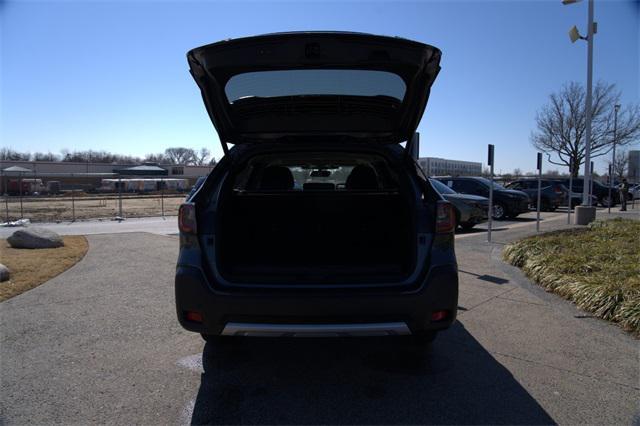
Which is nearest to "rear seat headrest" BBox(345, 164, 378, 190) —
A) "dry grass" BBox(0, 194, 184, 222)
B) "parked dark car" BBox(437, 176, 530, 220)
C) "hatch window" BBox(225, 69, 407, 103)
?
"hatch window" BBox(225, 69, 407, 103)

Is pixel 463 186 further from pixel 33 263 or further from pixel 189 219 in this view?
pixel 189 219

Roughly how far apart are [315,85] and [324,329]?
74.5 inches

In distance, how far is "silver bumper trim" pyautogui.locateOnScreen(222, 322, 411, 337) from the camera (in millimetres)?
2883

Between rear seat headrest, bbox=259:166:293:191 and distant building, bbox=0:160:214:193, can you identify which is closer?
rear seat headrest, bbox=259:166:293:191

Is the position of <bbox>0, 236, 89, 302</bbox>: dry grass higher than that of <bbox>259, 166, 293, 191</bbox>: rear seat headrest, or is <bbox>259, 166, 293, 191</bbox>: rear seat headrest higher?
<bbox>259, 166, 293, 191</bbox>: rear seat headrest

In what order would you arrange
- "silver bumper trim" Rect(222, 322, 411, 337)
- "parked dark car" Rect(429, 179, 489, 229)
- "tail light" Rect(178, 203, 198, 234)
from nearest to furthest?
"silver bumper trim" Rect(222, 322, 411, 337)
"tail light" Rect(178, 203, 198, 234)
"parked dark car" Rect(429, 179, 489, 229)

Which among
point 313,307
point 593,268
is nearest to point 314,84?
point 313,307

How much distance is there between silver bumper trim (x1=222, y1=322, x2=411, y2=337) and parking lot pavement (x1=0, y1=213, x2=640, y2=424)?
506mm

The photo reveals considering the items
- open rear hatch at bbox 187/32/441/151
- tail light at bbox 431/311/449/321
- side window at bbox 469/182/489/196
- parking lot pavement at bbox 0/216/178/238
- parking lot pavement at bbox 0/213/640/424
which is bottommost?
parking lot pavement at bbox 0/213/640/424

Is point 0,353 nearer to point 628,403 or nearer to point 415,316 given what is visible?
point 415,316

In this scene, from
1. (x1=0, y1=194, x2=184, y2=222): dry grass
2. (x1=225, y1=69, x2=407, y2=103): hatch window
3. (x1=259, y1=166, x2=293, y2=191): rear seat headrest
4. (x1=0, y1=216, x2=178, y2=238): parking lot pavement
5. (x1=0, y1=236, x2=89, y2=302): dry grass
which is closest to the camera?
(x1=225, y1=69, x2=407, y2=103): hatch window

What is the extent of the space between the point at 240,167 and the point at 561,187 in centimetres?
2112

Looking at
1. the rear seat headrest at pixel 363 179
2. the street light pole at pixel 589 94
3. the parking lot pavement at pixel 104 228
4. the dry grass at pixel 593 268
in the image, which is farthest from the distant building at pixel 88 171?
the rear seat headrest at pixel 363 179

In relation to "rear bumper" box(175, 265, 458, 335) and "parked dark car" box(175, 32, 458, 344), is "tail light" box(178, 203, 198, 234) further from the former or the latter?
"rear bumper" box(175, 265, 458, 335)
